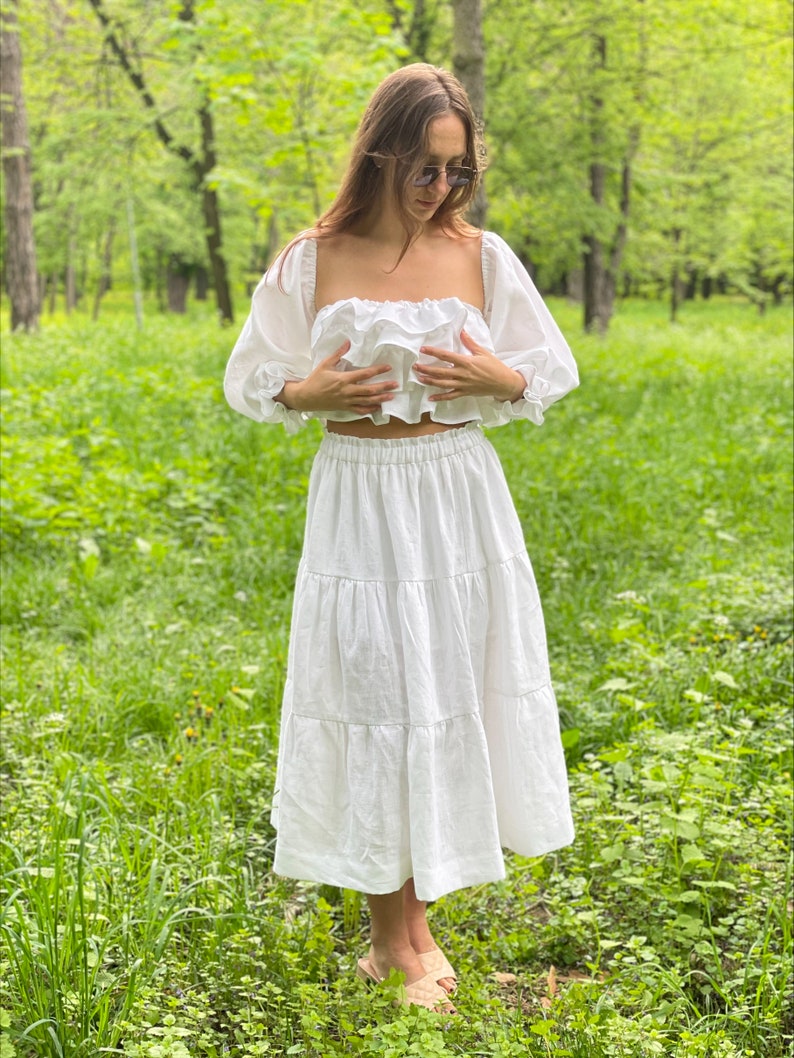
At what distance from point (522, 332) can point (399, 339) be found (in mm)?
385

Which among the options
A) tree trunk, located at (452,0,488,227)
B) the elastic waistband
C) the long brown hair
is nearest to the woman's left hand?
the elastic waistband

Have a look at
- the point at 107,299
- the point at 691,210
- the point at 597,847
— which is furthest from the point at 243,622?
the point at 107,299

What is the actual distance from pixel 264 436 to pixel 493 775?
476 cm

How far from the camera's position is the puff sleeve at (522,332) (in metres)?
2.39

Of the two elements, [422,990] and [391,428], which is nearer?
[391,428]

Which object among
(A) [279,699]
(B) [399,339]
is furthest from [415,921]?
(B) [399,339]

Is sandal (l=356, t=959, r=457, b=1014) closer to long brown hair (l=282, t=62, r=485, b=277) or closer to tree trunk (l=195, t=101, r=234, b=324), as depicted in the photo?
long brown hair (l=282, t=62, r=485, b=277)

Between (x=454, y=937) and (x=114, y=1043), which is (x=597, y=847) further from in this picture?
(x=114, y=1043)

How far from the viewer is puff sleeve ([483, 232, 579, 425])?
7.84 ft

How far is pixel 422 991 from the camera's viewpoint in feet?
8.02

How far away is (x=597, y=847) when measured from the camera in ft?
9.78

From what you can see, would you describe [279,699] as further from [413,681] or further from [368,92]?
[368,92]

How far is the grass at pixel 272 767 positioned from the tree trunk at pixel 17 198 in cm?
588

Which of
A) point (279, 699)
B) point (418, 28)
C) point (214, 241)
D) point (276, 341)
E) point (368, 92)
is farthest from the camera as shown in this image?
point (214, 241)
